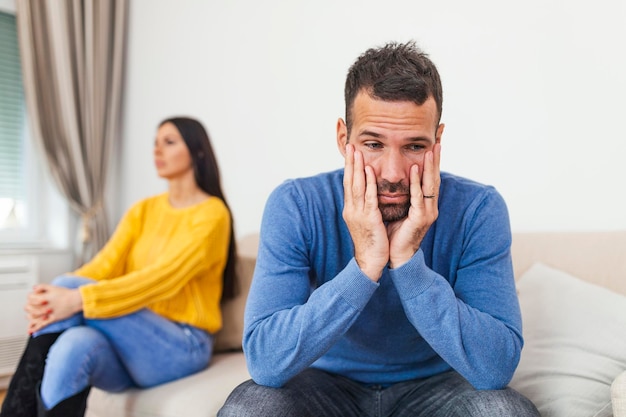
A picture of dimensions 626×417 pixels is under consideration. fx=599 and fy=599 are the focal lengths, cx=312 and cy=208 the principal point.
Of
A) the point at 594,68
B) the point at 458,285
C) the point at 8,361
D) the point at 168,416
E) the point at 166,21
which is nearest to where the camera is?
the point at 458,285

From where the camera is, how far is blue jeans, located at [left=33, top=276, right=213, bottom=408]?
1586 mm

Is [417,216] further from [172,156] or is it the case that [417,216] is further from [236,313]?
[172,156]

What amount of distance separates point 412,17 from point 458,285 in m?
1.31

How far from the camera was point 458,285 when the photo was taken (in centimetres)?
128

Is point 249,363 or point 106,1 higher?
point 106,1

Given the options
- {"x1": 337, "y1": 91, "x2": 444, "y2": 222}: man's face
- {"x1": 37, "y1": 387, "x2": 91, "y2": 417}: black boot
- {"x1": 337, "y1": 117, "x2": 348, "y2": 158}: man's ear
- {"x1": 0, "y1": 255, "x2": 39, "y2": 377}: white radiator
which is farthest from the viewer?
{"x1": 0, "y1": 255, "x2": 39, "y2": 377}: white radiator

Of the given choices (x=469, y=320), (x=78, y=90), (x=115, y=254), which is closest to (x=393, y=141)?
(x=469, y=320)

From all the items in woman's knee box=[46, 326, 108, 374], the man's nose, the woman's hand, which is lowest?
woman's knee box=[46, 326, 108, 374]

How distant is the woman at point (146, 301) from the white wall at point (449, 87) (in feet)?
1.99

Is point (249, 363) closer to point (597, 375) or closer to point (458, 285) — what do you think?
point (458, 285)

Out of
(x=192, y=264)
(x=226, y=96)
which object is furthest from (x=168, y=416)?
(x=226, y=96)

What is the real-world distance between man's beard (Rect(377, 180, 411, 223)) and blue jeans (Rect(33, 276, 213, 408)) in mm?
909

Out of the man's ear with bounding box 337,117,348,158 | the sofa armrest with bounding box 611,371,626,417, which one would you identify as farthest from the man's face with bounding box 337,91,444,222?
the sofa armrest with bounding box 611,371,626,417

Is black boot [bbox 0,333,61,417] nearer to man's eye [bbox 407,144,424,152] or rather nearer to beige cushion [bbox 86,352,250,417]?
beige cushion [bbox 86,352,250,417]
